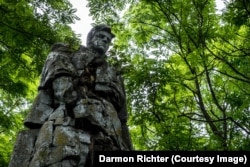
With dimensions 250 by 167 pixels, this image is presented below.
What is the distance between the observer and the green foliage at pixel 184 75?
9.23 meters

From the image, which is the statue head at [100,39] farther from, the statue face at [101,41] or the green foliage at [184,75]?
the green foliage at [184,75]

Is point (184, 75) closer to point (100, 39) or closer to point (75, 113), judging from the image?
point (100, 39)

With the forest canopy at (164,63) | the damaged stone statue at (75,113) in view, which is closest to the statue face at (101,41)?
the damaged stone statue at (75,113)

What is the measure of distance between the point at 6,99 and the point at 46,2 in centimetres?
441

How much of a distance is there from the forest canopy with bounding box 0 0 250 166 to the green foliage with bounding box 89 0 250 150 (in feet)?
0.08

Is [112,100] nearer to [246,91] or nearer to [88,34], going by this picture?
[88,34]

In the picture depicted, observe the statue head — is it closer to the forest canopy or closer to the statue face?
the statue face

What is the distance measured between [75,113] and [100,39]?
171 cm

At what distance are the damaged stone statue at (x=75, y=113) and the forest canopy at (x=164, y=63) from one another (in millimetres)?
1677

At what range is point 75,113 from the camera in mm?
5047

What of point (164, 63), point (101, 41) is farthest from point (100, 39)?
point (164, 63)

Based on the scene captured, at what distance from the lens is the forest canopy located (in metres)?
8.89

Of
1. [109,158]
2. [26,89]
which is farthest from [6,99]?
[109,158]

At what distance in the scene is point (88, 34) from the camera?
6477mm
